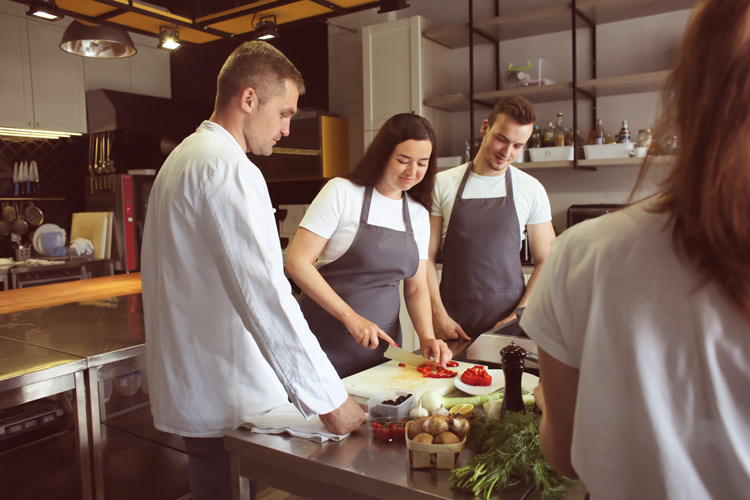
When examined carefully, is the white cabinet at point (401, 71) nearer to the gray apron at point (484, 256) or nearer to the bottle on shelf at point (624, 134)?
the bottle on shelf at point (624, 134)

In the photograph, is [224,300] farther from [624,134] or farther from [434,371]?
[624,134]

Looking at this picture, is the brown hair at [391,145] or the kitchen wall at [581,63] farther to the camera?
the kitchen wall at [581,63]

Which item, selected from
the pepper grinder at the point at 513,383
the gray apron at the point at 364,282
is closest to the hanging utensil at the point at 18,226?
the gray apron at the point at 364,282

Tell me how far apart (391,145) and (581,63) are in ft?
8.54

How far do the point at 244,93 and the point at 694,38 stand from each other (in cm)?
111

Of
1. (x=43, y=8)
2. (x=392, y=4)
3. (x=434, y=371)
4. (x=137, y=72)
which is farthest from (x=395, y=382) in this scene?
(x=137, y=72)

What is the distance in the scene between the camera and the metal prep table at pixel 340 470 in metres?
0.96

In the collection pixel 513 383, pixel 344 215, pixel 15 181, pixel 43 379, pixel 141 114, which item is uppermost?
pixel 141 114

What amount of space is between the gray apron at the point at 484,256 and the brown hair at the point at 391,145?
42 cm

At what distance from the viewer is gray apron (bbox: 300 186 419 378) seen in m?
2.04

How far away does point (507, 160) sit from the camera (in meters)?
2.41

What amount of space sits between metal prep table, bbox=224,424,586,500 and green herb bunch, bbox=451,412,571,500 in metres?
0.02

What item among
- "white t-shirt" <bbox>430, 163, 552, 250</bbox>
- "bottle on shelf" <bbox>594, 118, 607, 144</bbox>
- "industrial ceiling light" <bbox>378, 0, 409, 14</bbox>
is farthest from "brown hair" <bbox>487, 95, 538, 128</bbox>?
"bottle on shelf" <bbox>594, 118, 607, 144</bbox>

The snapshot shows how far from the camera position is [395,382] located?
1532mm
